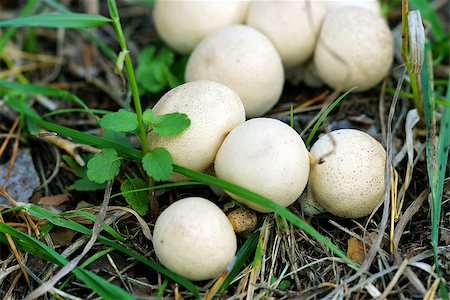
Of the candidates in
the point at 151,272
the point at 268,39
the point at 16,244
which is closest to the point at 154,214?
the point at 151,272

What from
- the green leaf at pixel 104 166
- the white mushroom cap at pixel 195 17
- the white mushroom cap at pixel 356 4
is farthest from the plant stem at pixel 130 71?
the white mushroom cap at pixel 356 4

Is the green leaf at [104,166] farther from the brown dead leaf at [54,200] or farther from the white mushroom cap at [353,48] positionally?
the white mushroom cap at [353,48]

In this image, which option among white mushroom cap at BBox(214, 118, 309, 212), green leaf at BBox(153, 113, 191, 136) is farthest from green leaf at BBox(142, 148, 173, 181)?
white mushroom cap at BBox(214, 118, 309, 212)

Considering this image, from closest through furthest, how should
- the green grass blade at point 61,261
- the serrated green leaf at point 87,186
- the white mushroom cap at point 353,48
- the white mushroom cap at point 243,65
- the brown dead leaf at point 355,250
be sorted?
the green grass blade at point 61,261
the brown dead leaf at point 355,250
the serrated green leaf at point 87,186
the white mushroom cap at point 243,65
the white mushroom cap at point 353,48

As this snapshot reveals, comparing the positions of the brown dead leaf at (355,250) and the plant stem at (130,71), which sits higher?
the plant stem at (130,71)

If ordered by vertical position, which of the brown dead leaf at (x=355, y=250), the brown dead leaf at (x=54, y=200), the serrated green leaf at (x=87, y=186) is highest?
the serrated green leaf at (x=87, y=186)

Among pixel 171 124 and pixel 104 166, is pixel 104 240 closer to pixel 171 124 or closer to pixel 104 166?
pixel 104 166

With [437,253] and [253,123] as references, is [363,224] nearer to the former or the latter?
[437,253]

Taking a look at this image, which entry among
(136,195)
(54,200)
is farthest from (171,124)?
(54,200)
